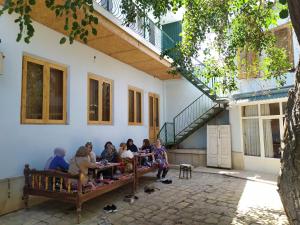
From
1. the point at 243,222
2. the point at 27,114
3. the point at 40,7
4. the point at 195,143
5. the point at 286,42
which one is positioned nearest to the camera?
the point at 243,222

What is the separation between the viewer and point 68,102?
7.20 m

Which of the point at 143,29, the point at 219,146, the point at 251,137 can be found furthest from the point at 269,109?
the point at 143,29

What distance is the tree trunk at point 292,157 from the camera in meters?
1.76

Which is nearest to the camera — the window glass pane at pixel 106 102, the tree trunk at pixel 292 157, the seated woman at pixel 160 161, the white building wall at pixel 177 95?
the tree trunk at pixel 292 157

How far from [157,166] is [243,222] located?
4293 millimetres

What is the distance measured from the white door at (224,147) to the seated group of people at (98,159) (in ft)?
9.59

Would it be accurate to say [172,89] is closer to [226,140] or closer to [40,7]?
[226,140]

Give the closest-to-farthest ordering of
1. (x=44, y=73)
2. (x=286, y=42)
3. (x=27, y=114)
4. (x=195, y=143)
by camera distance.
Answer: (x=27, y=114)
(x=44, y=73)
(x=286, y=42)
(x=195, y=143)

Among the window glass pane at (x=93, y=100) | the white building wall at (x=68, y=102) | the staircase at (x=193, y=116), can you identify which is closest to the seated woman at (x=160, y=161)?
the white building wall at (x=68, y=102)

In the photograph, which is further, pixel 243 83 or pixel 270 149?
pixel 243 83

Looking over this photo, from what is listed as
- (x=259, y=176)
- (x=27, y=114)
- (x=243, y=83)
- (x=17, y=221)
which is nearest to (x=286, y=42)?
(x=243, y=83)

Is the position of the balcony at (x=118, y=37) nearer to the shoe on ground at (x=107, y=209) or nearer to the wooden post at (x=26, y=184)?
the wooden post at (x=26, y=184)

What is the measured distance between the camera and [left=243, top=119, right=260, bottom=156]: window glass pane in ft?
33.7

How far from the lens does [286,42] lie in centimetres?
948
